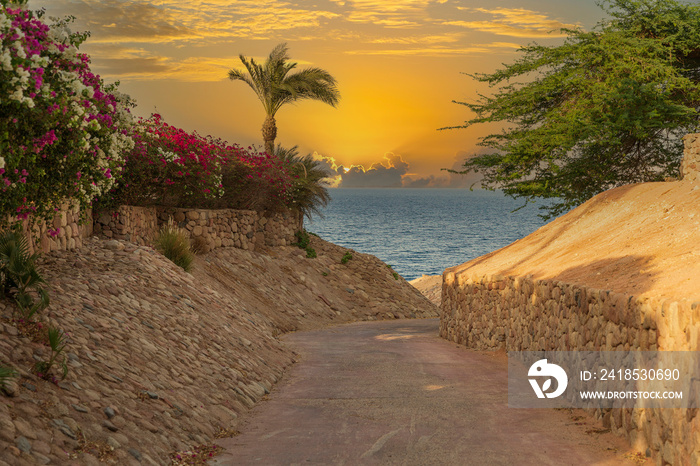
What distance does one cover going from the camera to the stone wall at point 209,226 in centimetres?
1645

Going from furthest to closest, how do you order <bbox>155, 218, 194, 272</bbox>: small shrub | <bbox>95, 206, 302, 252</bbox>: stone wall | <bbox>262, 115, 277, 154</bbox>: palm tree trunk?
<bbox>262, 115, 277, 154</bbox>: palm tree trunk < <bbox>95, 206, 302, 252</bbox>: stone wall < <bbox>155, 218, 194, 272</bbox>: small shrub

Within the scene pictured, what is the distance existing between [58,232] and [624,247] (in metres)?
10.3

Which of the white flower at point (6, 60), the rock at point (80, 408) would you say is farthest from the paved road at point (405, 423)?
the white flower at point (6, 60)

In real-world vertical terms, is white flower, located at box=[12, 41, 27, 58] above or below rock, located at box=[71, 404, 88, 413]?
above

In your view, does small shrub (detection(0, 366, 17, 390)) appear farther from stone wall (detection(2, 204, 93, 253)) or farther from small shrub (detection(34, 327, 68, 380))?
stone wall (detection(2, 204, 93, 253))

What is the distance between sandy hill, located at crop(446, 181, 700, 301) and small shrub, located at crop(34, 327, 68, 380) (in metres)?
6.48

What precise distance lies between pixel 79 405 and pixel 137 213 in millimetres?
11962

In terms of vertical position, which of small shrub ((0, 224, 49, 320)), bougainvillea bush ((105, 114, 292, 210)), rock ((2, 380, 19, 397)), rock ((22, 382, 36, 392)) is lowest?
rock ((22, 382, 36, 392))

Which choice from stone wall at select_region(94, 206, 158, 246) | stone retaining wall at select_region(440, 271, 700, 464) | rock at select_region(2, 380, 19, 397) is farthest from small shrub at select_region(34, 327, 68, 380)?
stone wall at select_region(94, 206, 158, 246)

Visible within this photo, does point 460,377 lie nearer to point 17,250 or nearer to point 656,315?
point 656,315

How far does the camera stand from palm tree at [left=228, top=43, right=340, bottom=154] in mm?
28703

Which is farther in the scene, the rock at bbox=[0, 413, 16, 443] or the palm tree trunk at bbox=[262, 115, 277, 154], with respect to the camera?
the palm tree trunk at bbox=[262, 115, 277, 154]

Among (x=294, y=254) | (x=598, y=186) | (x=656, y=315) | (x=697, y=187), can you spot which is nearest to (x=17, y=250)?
(x=656, y=315)

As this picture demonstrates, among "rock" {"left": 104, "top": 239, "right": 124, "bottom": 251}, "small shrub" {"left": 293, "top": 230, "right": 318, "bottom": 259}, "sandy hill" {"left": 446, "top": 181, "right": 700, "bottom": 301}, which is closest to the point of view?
"sandy hill" {"left": 446, "top": 181, "right": 700, "bottom": 301}
